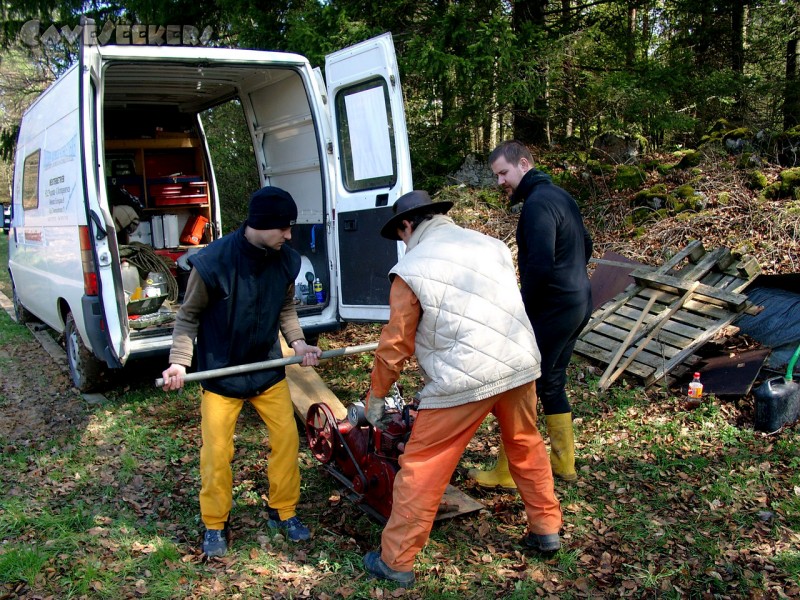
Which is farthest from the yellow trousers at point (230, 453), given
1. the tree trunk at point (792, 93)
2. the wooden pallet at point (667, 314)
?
the tree trunk at point (792, 93)

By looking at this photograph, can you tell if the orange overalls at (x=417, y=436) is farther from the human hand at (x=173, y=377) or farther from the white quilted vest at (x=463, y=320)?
the human hand at (x=173, y=377)

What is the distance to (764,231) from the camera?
7133 millimetres

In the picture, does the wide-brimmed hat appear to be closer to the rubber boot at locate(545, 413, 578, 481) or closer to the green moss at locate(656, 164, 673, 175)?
the rubber boot at locate(545, 413, 578, 481)

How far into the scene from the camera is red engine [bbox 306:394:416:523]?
3.47 metres

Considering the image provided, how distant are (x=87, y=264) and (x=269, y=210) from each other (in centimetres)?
217

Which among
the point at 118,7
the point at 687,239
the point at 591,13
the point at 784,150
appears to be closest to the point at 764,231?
the point at 687,239

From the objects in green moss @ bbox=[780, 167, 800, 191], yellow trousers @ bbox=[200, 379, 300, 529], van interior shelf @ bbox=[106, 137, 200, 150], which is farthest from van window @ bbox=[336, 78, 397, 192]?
green moss @ bbox=[780, 167, 800, 191]

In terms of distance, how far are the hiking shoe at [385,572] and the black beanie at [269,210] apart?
171 centimetres

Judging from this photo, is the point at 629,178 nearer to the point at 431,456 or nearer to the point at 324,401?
the point at 324,401

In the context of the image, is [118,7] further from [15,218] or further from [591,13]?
[591,13]

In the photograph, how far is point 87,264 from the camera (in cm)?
469

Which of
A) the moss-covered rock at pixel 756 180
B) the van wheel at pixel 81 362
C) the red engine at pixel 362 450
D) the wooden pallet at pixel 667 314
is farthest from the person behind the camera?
the moss-covered rock at pixel 756 180

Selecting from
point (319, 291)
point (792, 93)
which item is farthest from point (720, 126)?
point (319, 291)

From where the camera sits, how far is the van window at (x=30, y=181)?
6.15m
